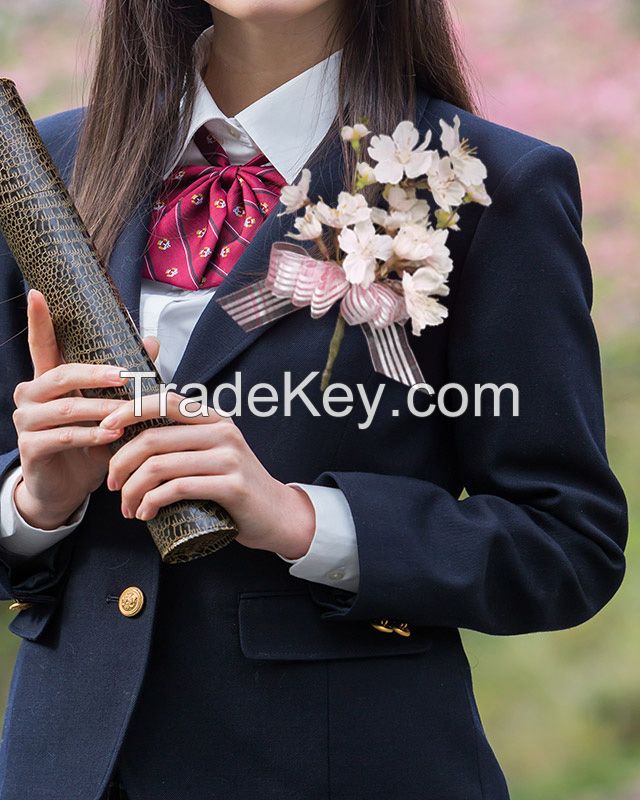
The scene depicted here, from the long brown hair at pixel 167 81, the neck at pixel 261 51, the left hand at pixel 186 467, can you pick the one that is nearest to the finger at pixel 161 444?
the left hand at pixel 186 467

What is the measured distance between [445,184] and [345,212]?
3.8 inches

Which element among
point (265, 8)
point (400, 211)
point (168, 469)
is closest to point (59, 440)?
point (168, 469)

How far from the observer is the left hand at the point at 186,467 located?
113 cm

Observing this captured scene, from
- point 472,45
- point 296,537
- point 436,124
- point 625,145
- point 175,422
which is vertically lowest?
point 625,145

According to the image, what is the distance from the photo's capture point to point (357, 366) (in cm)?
131

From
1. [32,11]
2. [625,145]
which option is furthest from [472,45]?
[32,11]

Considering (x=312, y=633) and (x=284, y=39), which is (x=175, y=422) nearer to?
(x=312, y=633)

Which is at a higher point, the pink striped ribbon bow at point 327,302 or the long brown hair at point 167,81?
the long brown hair at point 167,81

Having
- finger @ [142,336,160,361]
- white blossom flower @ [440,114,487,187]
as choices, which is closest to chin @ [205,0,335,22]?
white blossom flower @ [440,114,487,187]

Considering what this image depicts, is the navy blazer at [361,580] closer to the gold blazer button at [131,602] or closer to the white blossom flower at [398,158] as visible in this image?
the gold blazer button at [131,602]

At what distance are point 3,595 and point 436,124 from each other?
64 cm

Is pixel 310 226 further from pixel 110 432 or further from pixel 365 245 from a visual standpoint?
pixel 110 432

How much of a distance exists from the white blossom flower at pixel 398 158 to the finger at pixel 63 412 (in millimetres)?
302

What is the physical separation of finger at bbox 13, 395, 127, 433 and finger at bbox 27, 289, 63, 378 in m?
0.04
